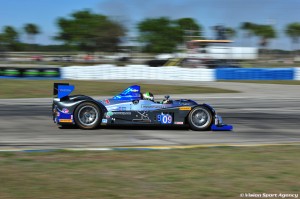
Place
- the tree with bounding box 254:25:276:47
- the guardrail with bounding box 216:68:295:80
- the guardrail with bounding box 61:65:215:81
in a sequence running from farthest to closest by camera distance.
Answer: the tree with bounding box 254:25:276:47 → the guardrail with bounding box 216:68:295:80 → the guardrail with bounding box 61:65:215:81

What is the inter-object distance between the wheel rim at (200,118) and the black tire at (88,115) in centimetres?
206

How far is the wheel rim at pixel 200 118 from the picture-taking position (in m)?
10.1

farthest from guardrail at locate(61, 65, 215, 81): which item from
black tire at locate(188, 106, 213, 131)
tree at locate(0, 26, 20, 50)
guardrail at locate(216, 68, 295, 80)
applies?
tree at locate(0, 26, 20, 50)

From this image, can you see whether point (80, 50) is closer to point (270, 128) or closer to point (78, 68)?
point (78, 68)

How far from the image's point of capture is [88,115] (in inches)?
390

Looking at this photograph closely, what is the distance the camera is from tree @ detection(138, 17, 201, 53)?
7125 cm

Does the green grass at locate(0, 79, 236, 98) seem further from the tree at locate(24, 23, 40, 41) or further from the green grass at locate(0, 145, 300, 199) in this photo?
the tree at locate(24, 23, 40, 41)

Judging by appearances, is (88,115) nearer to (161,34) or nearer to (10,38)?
(161,34)

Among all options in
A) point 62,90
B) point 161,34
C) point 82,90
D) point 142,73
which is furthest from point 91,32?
point 62,90

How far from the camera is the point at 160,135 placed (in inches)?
371

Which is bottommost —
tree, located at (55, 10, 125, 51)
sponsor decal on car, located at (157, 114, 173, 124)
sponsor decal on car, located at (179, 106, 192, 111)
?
sponsor decal on car, located at (157, 114, 173, 124)

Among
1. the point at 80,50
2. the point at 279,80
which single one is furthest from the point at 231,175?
the point at 80,50

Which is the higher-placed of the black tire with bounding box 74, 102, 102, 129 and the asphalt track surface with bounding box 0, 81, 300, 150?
the black tire with bounding box 74, 102, 102, 129

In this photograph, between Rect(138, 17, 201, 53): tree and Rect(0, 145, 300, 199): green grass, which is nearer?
Rect(0, 145, 300, 199): green grass
